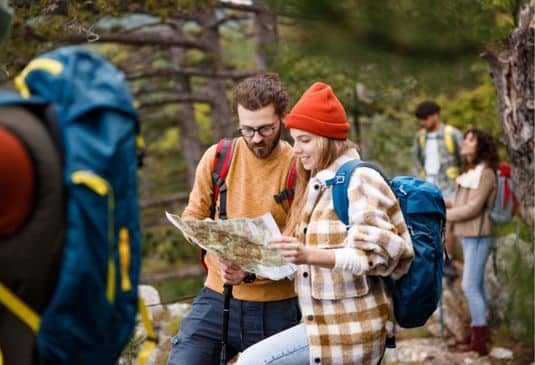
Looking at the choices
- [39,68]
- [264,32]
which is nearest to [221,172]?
[39,68]

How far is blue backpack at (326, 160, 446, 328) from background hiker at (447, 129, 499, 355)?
380 cm

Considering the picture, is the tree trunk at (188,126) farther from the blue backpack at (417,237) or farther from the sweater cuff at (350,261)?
the sweater cuff at (350,261)

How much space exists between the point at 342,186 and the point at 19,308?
147 centimetres

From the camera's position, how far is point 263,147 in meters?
3.97

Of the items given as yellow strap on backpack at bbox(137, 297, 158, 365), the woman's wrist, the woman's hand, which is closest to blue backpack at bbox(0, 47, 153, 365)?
yellow strap on backpack at bbox(137, 297, 158, 365)

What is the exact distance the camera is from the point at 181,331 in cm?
414

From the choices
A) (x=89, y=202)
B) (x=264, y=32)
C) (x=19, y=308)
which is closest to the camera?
(x=89, y=202)

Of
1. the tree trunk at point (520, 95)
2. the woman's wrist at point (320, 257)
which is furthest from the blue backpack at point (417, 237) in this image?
the tree trunk at point (520, 95)

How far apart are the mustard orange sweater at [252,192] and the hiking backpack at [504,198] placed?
3.79 meters

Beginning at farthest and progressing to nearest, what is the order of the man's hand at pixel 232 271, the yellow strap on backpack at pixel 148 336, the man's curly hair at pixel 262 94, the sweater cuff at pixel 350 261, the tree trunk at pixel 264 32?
the tree trunk at pixel 264 32, the man's curly hair at pixel 262 94, the man's hand at pixel 232 271, the sweater cuff at pixel 350 261, the yellow strap on backpack at pixel 148 336

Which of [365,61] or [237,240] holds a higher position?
[365,61]

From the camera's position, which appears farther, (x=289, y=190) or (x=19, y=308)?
(x=289, y=190)

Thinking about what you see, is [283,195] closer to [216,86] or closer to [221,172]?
[221,172]

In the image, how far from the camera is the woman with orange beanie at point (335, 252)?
3.34 metres
